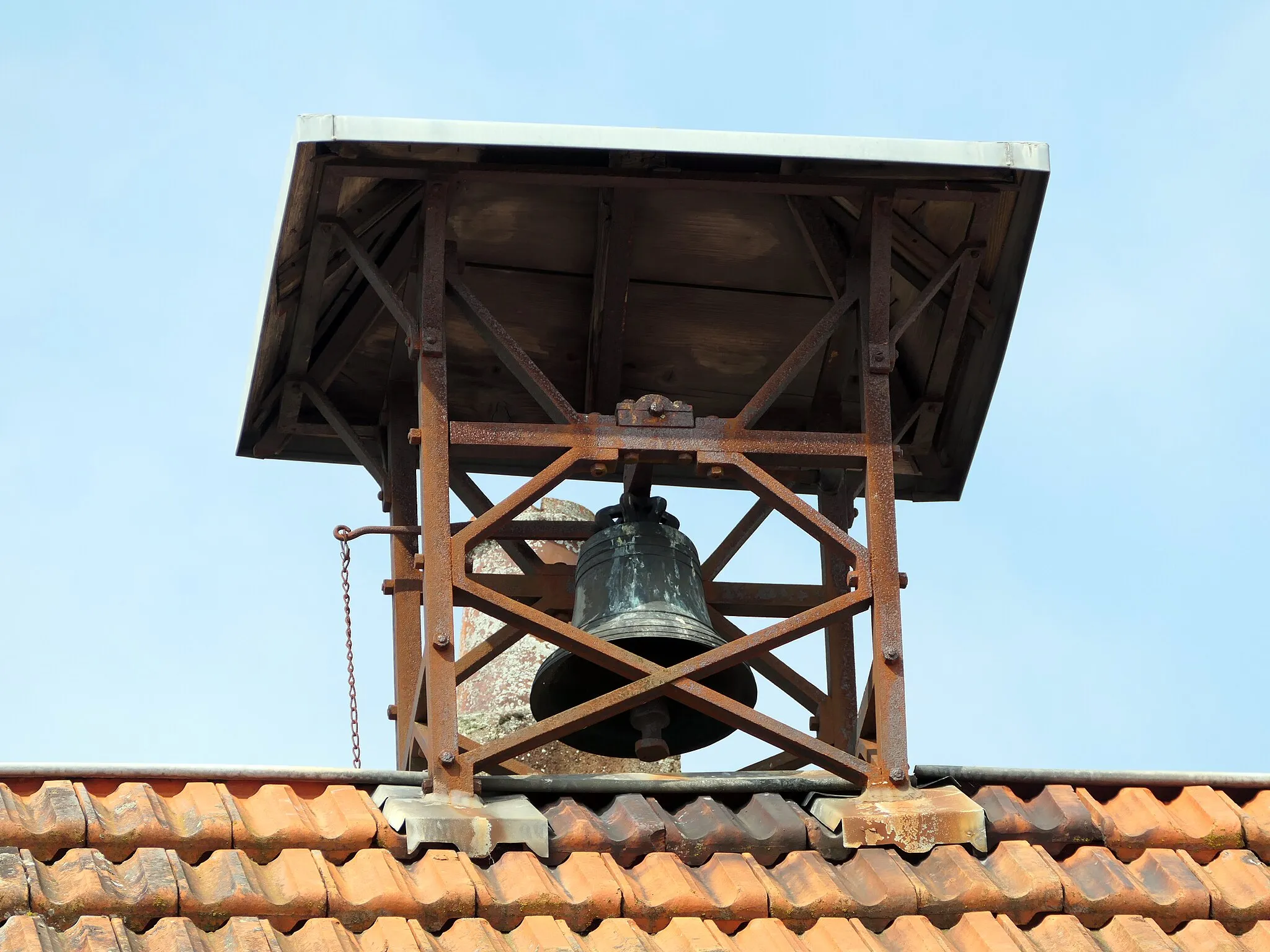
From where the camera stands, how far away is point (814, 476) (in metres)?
9.53

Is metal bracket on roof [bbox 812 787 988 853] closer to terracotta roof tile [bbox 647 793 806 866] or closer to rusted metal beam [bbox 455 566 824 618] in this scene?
terracotta roof tile [bbox 647 793 806 866]

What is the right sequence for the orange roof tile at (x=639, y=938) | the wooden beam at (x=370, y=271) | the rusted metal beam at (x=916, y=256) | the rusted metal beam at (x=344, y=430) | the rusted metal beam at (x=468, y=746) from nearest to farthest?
the orange roof tile at (x=639, y=938)
the rusted metal beam at (x=468, y=746)
the wooden beam at (x=370, y=271)
the rusted metal beam at (x=916, y=256)
the rusted metal beam at (x=344, y=430)

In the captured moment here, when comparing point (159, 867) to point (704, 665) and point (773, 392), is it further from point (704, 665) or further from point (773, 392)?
point (773, 392)

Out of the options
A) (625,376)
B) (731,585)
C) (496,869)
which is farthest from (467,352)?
(496,869)

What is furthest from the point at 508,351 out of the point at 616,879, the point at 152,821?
the point at 152,821

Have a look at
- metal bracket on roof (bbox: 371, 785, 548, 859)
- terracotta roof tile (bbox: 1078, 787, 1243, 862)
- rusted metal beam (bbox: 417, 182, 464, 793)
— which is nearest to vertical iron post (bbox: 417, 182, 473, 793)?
rusted metal beam (bbox: 417, 182, 464, 793)

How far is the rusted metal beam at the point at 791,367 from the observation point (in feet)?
25.4

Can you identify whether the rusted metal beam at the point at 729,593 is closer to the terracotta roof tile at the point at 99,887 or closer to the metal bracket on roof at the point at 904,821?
the metal bracket on roof at the point at 904,821

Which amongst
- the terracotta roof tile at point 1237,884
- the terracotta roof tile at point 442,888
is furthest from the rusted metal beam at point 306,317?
the terracotta roof tile at point 1237,884

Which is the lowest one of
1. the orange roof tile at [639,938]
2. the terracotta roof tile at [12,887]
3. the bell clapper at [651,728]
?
the orange roof tile at [639,938]

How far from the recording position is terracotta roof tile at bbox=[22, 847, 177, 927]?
6.11 metres

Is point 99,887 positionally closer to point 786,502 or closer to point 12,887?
point 12,887

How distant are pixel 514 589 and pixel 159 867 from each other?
2.88 m

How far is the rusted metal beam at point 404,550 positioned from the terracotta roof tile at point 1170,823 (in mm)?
2373
